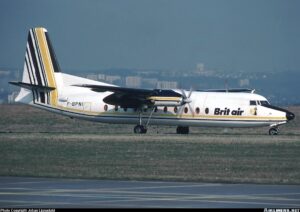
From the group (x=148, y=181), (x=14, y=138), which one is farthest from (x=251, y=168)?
(x=14, y=138)

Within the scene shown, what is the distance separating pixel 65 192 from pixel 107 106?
3274 centimetres

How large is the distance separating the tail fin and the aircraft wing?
3762mm

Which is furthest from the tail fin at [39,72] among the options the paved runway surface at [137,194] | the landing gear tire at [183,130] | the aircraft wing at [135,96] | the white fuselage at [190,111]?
the paved runway surface at [137,194]

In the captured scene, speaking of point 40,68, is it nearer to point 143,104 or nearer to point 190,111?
point 143,104

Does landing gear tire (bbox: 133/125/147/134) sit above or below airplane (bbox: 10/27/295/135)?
below

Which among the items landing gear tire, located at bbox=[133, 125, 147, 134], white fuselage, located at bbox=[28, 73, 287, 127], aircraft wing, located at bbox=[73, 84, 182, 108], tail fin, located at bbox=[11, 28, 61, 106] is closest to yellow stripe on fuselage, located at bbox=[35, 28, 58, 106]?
tail fin, located at bbox=[11, 28, 61, 106]

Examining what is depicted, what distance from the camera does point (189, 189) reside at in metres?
21.8

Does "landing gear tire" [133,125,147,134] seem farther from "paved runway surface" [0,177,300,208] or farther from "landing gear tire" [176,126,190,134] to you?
"paved runway surface" [0,177,300,208]

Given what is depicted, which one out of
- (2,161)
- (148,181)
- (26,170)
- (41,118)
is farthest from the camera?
(41,118)

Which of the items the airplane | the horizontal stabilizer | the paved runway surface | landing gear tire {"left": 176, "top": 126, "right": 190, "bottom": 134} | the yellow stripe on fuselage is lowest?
landing gear tire {"left": 176, "top": 126, "right": 190, "bottom": 134}

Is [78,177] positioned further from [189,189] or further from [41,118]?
[41,118]

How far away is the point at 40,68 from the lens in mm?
56250

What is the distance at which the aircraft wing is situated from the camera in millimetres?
51656

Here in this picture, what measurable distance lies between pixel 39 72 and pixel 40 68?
12.5 inches
